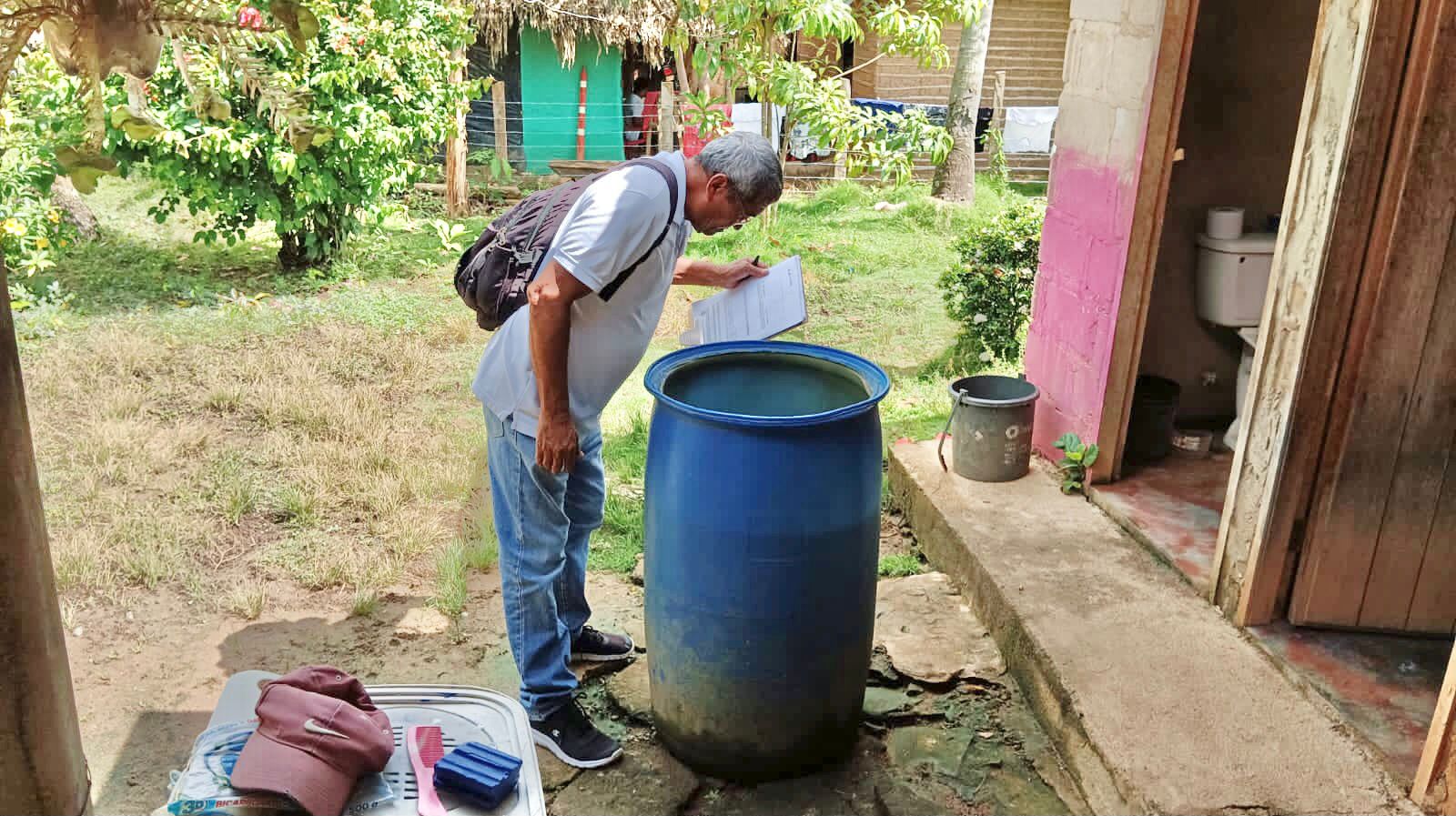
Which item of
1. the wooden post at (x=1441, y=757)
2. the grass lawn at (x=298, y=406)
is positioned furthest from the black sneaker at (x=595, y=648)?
the wooden post at (x=1441, y=757)

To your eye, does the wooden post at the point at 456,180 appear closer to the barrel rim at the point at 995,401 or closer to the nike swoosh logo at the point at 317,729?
the barrel rim at the point at 995,401

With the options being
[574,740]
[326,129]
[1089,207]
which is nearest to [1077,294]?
[1089,207]

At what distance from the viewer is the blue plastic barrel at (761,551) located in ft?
8.93

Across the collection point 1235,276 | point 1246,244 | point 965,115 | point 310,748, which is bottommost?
point 310,748

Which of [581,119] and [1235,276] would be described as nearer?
[1235,276]

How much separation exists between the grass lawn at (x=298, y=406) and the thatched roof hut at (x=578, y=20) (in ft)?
11.7

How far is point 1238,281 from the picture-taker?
4.93m

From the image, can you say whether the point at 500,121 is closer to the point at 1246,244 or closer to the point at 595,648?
the point at 1246,244

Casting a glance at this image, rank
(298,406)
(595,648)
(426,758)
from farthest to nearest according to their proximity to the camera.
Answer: (298,406), (595,648), (426,758)

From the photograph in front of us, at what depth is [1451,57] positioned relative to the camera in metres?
2.84

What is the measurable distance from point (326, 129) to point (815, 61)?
369 centimetres

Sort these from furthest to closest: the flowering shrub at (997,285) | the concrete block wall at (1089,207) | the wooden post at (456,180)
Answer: the wooden post at (456,180) < the flowering shrub at (997,285) < the concrete block wall at (1089,207)

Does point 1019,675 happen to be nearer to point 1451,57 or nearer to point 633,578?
point 633,578

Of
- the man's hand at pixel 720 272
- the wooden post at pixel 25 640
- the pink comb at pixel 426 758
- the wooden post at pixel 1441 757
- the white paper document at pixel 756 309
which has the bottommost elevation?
the wooden post at pixel 1441 757
